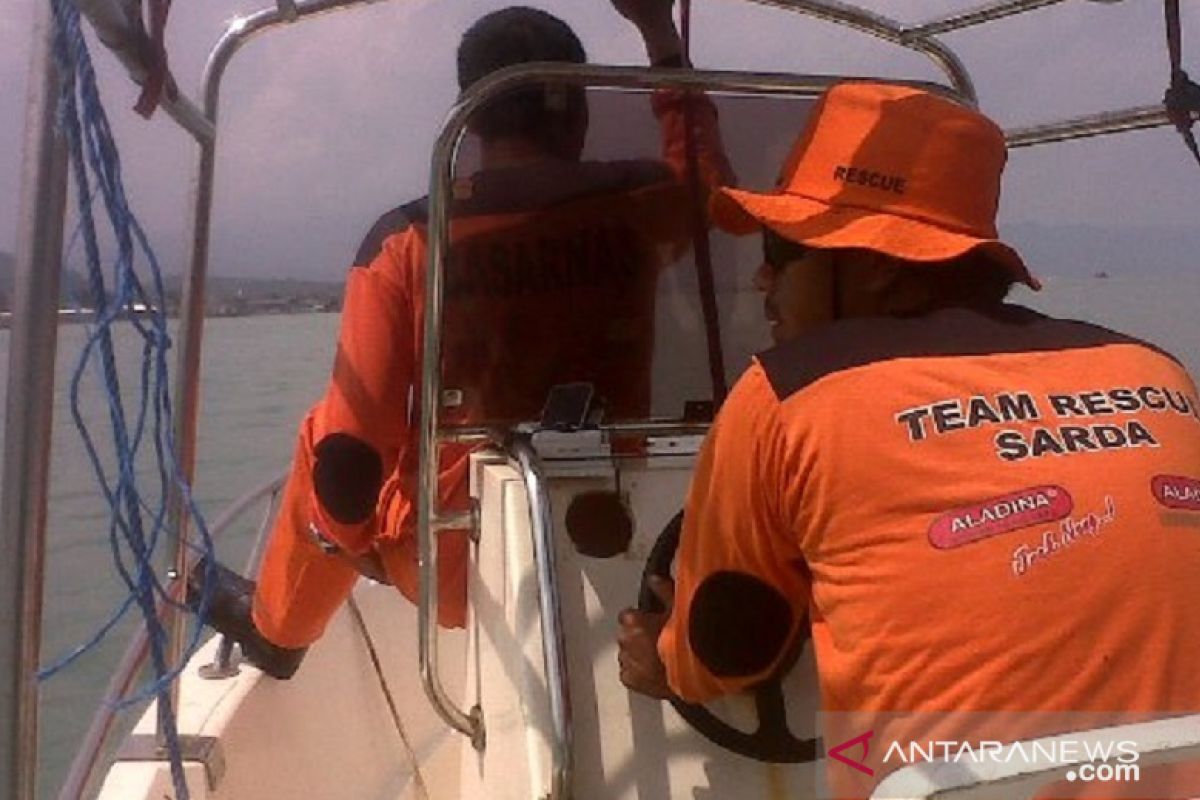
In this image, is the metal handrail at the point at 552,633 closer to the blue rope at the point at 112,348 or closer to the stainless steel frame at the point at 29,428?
the blue rope at the point at 112,348

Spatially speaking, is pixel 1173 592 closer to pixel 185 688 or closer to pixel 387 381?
pixel 387 381

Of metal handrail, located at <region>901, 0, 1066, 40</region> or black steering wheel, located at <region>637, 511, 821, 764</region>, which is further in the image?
metal handrail, located at <region>901, 0, 1066, 40</region>

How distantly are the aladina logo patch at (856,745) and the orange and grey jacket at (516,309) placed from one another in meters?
0.99

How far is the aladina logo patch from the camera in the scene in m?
1.24

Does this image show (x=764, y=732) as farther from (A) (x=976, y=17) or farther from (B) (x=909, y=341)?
(A) (x=976, y=17)

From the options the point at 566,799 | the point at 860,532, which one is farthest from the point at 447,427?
the point at 860,532

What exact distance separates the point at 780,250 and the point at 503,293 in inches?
29.6

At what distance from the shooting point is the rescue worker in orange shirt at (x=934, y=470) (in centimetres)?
115

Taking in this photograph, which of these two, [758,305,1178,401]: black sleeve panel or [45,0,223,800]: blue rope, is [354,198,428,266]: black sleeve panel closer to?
[45,0,223,800]: blue rope

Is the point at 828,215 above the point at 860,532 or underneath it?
above

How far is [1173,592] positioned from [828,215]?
0.51 m

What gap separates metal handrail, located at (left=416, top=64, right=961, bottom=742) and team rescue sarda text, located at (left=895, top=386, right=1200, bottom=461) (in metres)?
0.98

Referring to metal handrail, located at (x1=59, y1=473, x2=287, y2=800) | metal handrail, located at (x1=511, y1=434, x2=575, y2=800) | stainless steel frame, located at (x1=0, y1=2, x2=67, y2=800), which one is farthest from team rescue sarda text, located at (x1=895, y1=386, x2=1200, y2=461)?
metal handrail, located at (x1=59, y1=473, x2=287, y2=800)

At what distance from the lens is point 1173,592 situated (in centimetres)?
117
